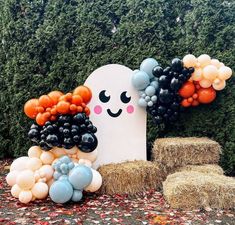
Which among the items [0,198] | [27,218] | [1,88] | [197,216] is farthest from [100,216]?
[1,88]

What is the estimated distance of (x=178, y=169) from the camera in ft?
16.1

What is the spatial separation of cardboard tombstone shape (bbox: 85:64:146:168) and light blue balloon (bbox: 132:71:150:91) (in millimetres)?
138

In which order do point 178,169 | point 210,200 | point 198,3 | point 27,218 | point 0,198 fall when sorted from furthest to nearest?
point 198,3 → point 178,169 → point 0,198 → point 210,200 → point 27,218

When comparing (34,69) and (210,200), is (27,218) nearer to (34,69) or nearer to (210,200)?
(210,200)

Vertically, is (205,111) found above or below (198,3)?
below

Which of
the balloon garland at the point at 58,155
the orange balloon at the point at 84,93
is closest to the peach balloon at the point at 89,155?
the balloon garland at the point at 58,155

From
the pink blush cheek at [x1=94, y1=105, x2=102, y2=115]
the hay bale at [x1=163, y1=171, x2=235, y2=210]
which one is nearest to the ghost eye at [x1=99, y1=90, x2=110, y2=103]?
the pink blush cheek at [x1=94, y1=105, x2=102, y2=115]

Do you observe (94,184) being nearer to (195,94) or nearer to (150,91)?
(150,91)

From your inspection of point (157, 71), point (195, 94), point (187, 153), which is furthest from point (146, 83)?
point (187, 153)

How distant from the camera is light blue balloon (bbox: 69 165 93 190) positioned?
13.8 ft

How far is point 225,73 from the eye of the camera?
16.0ft

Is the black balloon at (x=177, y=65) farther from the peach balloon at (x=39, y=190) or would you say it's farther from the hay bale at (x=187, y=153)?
the peach balloon at (x=39, y=190)

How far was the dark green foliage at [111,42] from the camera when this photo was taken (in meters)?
5.25

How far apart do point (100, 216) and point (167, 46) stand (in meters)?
2.71
